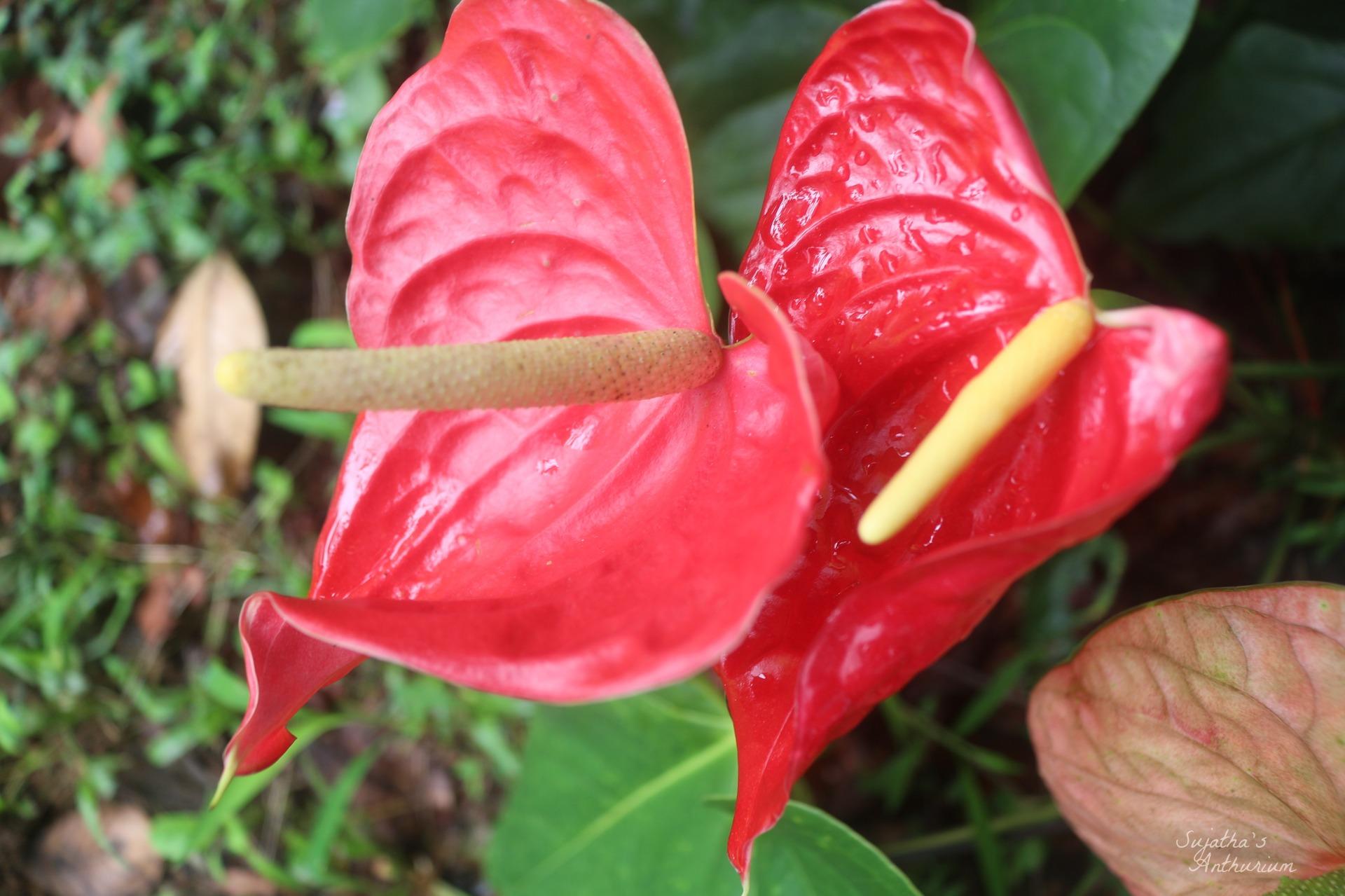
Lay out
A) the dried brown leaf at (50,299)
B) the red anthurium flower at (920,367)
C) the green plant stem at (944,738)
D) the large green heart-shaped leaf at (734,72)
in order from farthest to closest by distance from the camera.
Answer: the dried brown leaf at (50,299) → the green plant stem at (944,738) → the large green heart-shaped leaf at (734,72) → the red anthurium flower at (920,367)

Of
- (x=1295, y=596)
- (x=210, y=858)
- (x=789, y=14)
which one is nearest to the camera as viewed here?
(x=1295, y=596)

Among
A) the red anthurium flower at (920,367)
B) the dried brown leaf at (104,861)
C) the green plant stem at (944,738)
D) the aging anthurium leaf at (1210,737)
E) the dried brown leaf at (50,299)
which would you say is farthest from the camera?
the dried brown leaf at (50,299)

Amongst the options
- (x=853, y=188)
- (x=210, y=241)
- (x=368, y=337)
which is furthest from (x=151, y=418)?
→ (x=853, y=188)

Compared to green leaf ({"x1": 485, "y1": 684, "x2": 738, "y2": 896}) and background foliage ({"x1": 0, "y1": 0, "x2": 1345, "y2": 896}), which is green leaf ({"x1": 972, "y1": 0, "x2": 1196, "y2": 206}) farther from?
green leaf ({"x1": 485, "y1": 684, "x2": 738, "y2": 896})

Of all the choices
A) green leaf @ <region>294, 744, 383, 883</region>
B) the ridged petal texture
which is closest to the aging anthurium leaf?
the ridged petal texture

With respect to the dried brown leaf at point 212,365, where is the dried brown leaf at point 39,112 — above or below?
above

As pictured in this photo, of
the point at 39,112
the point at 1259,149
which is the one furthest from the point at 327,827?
the point at 1259,149

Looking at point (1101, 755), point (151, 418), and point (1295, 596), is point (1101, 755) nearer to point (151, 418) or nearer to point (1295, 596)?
point (1295, 596)

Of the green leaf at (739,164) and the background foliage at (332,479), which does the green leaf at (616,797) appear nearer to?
the background foliage at (332,479)

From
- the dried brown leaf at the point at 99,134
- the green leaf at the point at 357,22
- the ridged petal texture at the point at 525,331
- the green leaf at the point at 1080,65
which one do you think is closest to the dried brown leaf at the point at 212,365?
the dried brown leaf at the point at 99,134
